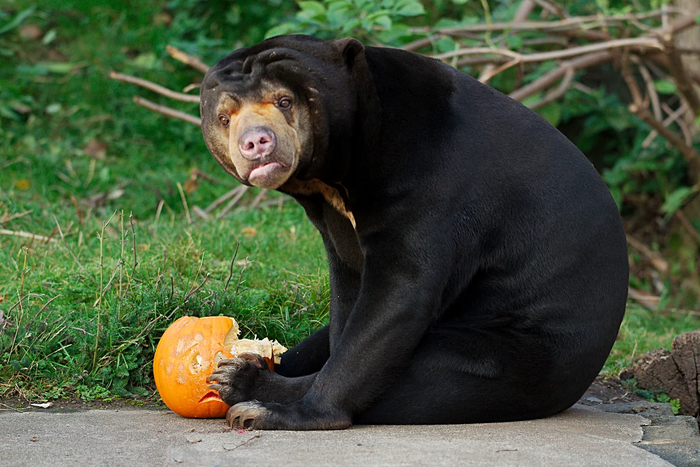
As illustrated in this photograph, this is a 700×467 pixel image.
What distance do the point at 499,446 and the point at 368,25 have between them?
3507 millimetres

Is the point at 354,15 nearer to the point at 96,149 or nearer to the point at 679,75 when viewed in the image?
the point at 679,75

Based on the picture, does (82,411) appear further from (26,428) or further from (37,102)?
(37,102)

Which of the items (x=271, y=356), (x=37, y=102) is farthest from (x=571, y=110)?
(x=271, y=356)

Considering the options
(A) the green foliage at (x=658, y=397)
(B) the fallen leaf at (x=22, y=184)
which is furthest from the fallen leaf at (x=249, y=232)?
(A) the green foliage at (x=658, y=397)

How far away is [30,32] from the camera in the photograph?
31.2ft

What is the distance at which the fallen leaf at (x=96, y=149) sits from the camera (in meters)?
8.48

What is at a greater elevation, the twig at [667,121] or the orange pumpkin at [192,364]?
the twig at [667,121]

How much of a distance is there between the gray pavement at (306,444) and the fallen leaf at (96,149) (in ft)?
17.5

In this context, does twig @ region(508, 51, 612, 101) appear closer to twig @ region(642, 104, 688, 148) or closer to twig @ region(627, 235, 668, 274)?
twig @ region(642, 104, 688, 148)

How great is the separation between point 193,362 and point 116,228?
3315mm

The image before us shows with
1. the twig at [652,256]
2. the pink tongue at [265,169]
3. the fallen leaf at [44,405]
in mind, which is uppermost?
the pink tongue at [265,169]

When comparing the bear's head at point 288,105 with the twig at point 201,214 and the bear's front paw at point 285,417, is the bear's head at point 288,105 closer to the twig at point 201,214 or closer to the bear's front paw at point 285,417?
the bear's front paw at point 285,417

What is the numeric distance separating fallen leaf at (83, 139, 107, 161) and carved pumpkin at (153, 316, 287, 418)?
210 inches

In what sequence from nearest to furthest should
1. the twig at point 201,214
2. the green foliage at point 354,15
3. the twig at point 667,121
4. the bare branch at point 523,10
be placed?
the green foliage at point 354,15 < the twig at point 201,214 < the bare branch at point 523,10 < the twig at point 667,121
